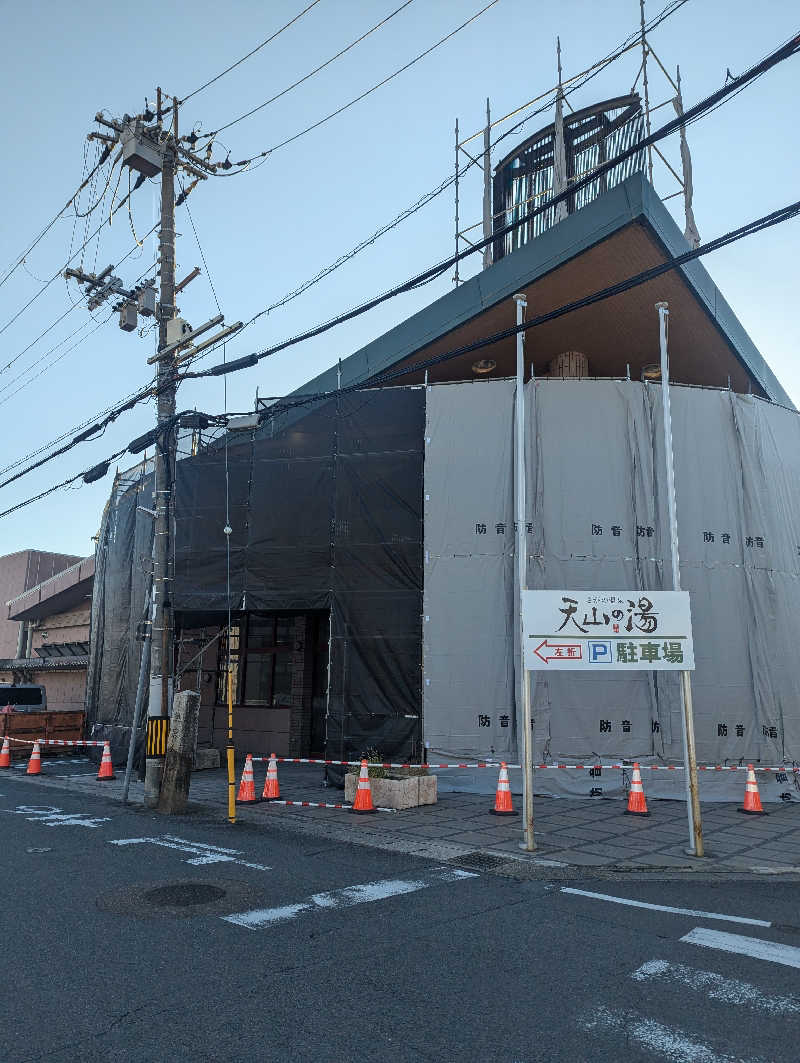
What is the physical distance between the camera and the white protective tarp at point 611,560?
1429cm

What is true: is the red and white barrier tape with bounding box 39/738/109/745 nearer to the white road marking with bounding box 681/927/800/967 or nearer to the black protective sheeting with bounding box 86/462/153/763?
the black protective sheeting with bounding box 86/462/153/763

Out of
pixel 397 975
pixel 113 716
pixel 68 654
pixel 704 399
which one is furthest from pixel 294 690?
pixel 68 654

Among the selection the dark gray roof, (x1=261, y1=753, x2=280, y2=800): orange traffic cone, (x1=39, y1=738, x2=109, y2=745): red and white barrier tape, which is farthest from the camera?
(x1=39, y1=738, x2=109, y2=745): red and white barrier tape

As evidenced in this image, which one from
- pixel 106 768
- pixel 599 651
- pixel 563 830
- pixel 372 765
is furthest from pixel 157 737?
pixel 599 651

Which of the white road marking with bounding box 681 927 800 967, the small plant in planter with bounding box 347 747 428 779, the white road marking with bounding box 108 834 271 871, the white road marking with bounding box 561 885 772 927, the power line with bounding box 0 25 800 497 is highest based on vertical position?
the power line with bounding box 0 25 800 497

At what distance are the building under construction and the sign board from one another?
4.81 metres

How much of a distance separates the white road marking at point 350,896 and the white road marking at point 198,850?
1355mm

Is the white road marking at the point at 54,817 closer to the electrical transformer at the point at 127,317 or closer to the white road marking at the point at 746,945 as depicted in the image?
the white road marking at the point at 746,945

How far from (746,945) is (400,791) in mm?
7128

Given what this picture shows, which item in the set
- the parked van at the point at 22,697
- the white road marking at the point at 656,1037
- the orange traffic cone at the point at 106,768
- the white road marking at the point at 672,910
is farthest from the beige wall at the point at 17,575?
the white road marking at the point at 656,1037

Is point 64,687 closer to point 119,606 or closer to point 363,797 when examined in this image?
point 119,606

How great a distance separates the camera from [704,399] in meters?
15.9

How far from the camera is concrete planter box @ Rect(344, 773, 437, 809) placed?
40.4 ft

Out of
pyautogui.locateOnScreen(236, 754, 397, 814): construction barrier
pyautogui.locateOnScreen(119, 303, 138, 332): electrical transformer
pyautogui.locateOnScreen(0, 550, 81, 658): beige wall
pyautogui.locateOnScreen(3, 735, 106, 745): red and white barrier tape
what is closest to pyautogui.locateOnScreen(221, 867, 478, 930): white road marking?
pyautogui.locateOnScreen(236, 754, 397, 814): construction barrier
